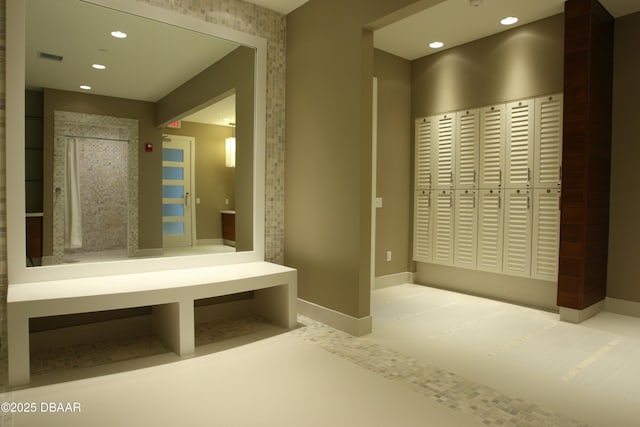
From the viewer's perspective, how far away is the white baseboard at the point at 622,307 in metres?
3.54

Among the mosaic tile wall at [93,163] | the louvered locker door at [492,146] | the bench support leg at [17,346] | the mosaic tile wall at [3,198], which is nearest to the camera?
the bench support leg at [17,346]

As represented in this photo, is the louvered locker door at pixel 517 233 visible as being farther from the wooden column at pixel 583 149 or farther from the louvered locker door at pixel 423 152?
the louvered locker door at pixel 423 152

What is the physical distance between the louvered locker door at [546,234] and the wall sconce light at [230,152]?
2797 mm

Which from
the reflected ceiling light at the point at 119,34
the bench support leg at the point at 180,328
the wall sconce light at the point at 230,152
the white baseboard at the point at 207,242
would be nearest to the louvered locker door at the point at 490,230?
the wall sconce light at the point at 230,152

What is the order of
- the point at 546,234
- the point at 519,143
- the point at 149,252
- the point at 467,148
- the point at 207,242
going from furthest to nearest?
1. the point at 467,148
2. the point at 519,143
3. the point at 546,234
4. the point at 207,242
5. the point at 149,252

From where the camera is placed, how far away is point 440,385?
2201 millimetres

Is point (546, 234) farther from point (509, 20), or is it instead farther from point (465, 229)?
point (509, 20)

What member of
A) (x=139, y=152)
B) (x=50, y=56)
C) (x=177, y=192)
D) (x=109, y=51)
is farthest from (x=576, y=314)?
(x=50, y=56)

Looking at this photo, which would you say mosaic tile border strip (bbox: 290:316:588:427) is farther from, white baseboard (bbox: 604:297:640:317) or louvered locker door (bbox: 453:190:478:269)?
white baseboard (bbox: 604:297:640:317)

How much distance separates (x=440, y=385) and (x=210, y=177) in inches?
92.1

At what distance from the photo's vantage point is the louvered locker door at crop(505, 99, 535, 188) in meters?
3.78

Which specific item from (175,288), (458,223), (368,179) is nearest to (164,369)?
(175,288)

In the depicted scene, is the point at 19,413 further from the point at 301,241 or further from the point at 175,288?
the point at 301,241

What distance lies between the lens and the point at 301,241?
3531 millimetres
